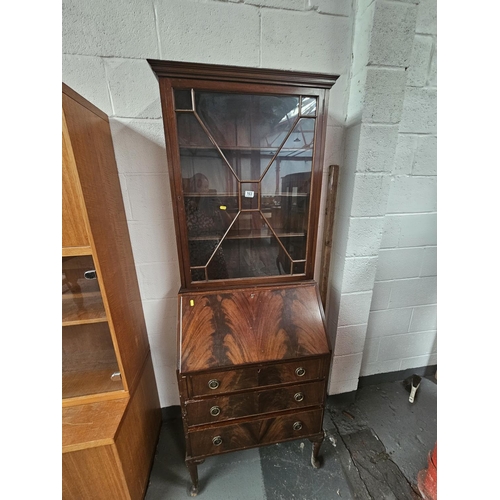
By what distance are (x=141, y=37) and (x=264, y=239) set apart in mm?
955

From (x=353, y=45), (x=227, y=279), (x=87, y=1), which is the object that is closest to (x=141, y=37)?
(x=87, y=1)

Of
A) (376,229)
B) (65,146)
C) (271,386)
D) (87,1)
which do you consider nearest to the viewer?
(65,146)

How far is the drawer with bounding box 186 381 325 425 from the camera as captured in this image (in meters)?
0.91

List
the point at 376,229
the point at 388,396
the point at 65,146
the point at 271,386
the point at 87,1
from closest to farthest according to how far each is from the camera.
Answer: the point at 65,146 → the point at 87,1 → the point at 271,386 → the point at 376,229 → the point at 388,396

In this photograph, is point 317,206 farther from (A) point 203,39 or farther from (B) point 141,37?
(B) point 141,37

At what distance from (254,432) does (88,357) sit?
86 centimetres

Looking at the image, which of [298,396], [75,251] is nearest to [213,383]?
[298,396]

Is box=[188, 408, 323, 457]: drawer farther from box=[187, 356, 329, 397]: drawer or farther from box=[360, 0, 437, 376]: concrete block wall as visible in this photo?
box=[360, 0, 437, 376]: concrete block wall

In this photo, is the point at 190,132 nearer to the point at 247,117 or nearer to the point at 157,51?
the point at 247,117

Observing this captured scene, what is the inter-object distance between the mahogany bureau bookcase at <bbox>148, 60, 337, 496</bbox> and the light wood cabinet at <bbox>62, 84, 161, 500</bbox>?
257 millimetres

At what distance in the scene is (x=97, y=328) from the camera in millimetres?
998

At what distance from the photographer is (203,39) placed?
88 cm

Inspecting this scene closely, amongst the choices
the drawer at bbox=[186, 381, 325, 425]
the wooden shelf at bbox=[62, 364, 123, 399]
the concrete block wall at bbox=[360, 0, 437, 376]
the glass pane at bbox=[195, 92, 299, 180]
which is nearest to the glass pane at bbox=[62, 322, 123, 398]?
the wooden shelf at bbox=[62, 364, 123, 399]
